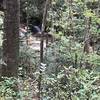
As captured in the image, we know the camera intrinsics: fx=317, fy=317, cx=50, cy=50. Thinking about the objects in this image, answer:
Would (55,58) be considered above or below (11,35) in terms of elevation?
below

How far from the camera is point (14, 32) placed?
21.5ft

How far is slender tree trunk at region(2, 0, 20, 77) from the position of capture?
651cm

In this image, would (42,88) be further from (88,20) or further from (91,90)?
(88,20)

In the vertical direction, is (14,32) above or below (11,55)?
above

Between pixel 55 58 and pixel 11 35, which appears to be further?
pixel 55 58

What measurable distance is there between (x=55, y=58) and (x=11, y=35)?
540 cm

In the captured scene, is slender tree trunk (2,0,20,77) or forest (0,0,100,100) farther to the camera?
slender tree trunk (2,0,20,77)

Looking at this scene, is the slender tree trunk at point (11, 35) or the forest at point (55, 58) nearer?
the forest at point (55, 58)

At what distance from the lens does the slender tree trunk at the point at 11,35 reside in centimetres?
651

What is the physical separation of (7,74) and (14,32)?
913 millimetres

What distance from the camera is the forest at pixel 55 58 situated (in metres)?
4.91

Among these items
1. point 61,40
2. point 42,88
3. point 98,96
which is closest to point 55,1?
point 61,40

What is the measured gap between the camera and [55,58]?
11820mm

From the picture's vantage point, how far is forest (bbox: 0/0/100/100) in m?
4.91
